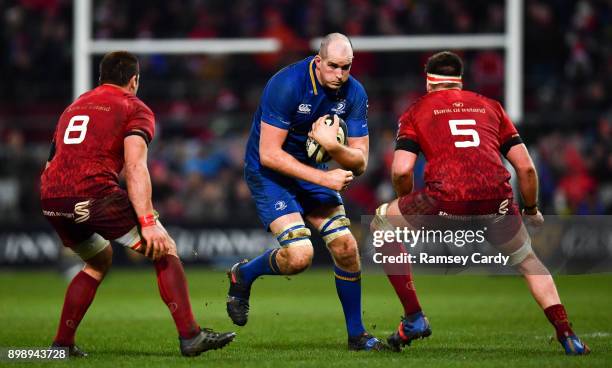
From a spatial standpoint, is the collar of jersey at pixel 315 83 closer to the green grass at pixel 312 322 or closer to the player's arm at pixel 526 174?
the player's arm at pixel 526 174

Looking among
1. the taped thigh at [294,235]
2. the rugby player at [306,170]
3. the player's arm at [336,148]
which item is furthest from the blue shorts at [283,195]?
the player's arm at [336,148]

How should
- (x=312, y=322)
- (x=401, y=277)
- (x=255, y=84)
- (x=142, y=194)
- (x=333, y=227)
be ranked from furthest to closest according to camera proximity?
(x=255, y=84) → (x=312, y=322) → (x=333, y=227) → (x=401, y=277) → (x=142, y=194)

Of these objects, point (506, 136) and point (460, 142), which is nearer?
point (460, 142)

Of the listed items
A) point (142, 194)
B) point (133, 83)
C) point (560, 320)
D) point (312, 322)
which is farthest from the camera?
point (312, 322)

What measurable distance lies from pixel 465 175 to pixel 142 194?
207 cm

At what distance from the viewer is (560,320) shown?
23.4 feet

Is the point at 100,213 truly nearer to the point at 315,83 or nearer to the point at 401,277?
the point at 315,83

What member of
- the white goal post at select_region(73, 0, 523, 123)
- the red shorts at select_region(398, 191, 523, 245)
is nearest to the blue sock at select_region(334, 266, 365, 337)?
the red shorts at select_region(398, 191, 523, 245)

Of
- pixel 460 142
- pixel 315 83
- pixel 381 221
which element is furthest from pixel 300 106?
pixel 460 142

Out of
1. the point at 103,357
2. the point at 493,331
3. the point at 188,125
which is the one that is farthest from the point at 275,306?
the point at 188,125

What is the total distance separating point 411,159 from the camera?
742 cm

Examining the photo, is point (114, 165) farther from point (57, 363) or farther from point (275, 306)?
point (275, 306)

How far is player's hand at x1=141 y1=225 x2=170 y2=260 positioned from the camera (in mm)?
7004

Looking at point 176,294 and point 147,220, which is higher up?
point 147,220
